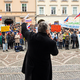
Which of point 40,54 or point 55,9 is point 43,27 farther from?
point 55,9

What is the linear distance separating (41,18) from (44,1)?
13.7ft

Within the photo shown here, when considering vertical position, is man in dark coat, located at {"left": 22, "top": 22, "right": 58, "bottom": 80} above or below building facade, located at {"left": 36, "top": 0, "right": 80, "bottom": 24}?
below

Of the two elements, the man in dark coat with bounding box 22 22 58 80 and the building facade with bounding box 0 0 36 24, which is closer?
the man in dark coat with bounding box 22 22 58 80

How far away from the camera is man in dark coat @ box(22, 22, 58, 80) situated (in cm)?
266

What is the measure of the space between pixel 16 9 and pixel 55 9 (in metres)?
9.47

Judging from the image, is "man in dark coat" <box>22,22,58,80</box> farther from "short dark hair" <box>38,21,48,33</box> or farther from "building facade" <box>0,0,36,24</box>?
"building facade" <box>0,0,36,24</box>

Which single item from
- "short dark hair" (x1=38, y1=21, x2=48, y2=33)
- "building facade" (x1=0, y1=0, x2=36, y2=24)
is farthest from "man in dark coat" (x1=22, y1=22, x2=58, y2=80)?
"building facade" (x1=0, y1=0, x2=36, y2=24)

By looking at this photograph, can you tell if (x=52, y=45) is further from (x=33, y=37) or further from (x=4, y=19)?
(x=4, y=19)

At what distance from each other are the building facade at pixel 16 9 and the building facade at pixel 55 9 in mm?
1462

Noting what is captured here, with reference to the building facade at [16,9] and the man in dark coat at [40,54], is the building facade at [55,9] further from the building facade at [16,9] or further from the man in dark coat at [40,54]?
the man in dark coat at [40,54]

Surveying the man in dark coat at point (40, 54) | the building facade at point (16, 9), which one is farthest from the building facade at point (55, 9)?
the man in dark coat at point (40, 54)

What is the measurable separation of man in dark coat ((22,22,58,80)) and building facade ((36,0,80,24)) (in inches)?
1193

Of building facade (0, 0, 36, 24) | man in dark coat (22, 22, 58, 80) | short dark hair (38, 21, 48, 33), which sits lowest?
man in dark coat (22, 22, 58, 80)

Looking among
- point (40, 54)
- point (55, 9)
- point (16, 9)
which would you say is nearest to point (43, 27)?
point (40, 54)
